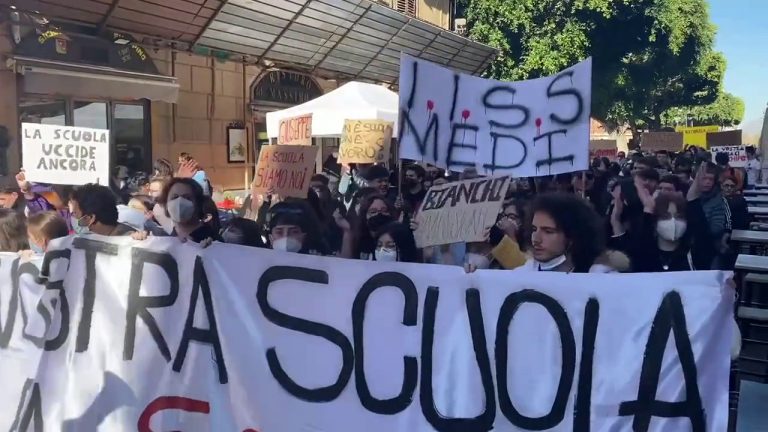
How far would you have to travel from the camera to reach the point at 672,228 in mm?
4965

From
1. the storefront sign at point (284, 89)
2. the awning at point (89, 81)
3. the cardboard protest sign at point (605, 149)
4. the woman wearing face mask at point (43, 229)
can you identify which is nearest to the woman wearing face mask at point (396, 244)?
the woman wearing face mask at point (43, 229)

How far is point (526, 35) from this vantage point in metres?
24.2

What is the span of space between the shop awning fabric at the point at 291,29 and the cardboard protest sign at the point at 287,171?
17.1 ft

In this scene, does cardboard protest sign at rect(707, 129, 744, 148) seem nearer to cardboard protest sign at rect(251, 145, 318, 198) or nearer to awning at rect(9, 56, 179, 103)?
awning at rect(9, 56, 179, 103)

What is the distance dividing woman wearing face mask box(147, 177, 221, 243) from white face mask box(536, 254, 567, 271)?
1813 millimetres

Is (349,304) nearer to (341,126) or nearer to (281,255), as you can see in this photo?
(281,255)

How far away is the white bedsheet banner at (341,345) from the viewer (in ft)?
8.65

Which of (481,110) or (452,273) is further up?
(481,110)

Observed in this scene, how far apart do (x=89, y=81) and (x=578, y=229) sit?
8.64m

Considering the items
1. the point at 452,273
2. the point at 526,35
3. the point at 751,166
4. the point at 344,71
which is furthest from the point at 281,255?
the point at 526,35

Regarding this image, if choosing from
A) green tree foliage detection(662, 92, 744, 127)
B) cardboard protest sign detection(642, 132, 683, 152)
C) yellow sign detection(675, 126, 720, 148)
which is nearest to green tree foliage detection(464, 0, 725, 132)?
yellow sign detection(675, 126, 720, 148)

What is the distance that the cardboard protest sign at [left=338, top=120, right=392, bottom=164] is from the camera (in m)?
8.38

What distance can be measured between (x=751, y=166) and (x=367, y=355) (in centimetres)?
1796

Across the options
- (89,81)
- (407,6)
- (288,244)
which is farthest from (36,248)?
(407,6)
